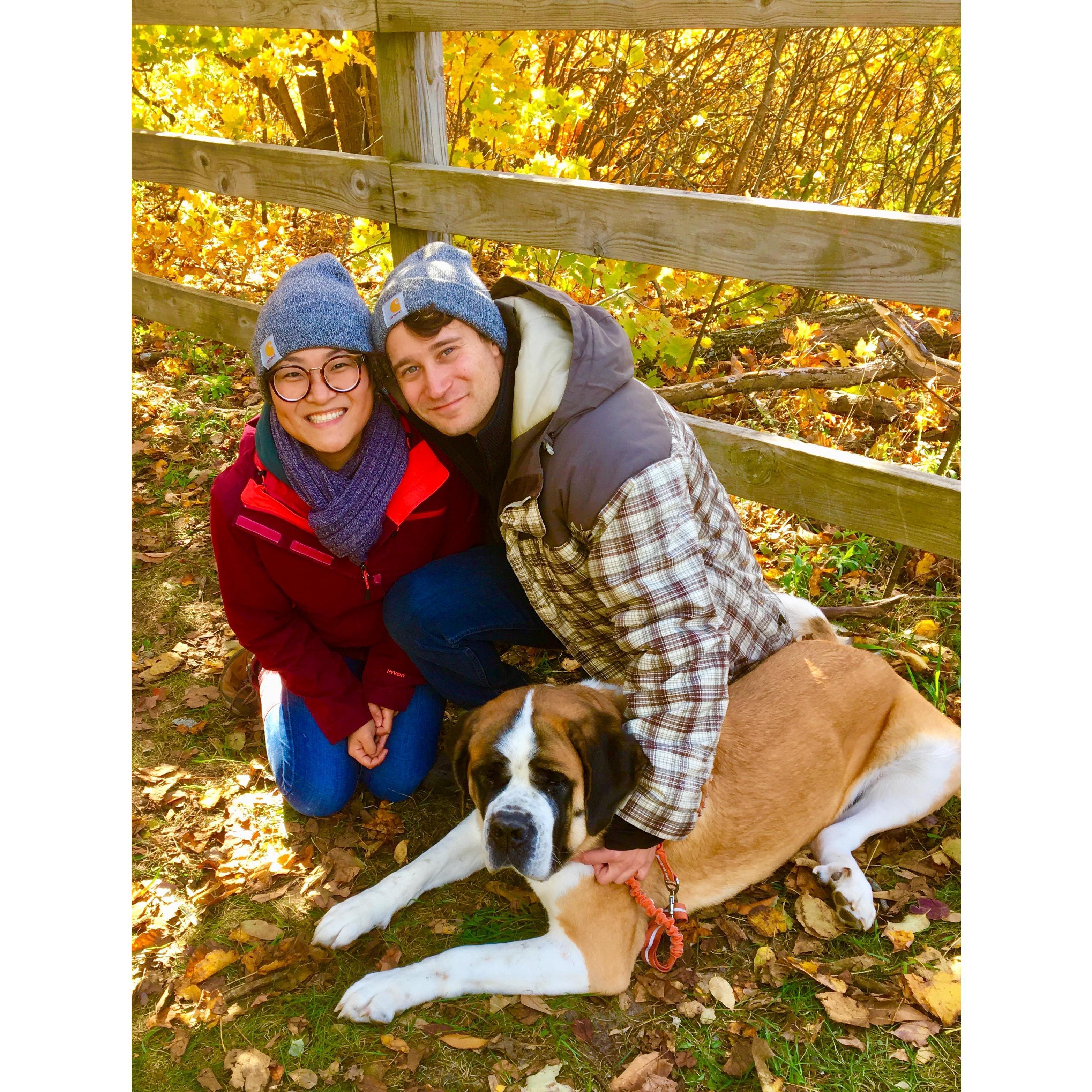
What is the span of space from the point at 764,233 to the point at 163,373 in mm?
4936

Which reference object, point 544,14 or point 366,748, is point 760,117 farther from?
point 366,748

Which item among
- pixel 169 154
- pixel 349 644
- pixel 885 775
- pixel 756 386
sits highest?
pixel 169 154

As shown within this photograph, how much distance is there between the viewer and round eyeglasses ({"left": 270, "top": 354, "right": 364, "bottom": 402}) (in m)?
2.57

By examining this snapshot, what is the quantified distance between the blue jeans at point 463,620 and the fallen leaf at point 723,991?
116 cm

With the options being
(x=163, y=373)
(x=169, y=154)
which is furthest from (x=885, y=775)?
(x=163, y=373)

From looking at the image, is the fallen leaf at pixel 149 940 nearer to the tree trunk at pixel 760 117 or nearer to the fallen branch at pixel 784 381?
the fallen branch at pixel 784 381

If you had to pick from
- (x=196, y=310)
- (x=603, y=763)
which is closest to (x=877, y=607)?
(x=603, y=763)

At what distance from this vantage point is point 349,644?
328cm

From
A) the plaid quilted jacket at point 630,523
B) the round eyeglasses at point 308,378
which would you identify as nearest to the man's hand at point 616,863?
the plaid quilted jacket at point 630,523

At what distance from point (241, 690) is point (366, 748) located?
818 millimetres

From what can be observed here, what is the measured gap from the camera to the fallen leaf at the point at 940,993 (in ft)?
7.91

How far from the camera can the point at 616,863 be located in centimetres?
255

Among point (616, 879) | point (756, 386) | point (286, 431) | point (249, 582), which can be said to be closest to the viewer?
point (616, 879)

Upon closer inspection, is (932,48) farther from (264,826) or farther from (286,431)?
(264,826)
